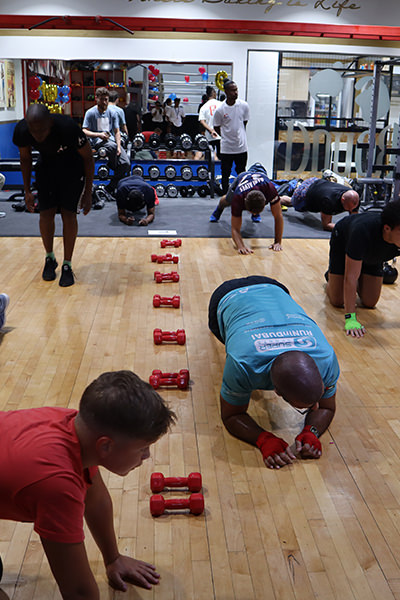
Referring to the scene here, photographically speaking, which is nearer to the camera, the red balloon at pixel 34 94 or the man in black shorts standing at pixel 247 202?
the man in black shorts standing at pixel 247 202

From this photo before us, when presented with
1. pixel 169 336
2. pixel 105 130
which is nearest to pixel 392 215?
pixel 169 336

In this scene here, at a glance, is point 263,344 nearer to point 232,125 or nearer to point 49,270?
point 49,270

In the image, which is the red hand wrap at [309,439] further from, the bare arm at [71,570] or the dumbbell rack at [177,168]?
the dumbbell rack at [177,168]

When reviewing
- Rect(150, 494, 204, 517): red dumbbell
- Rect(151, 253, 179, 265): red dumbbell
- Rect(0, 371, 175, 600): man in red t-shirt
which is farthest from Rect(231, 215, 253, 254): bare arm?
Rect(0, 371, 175, 600): man in red t-shirt

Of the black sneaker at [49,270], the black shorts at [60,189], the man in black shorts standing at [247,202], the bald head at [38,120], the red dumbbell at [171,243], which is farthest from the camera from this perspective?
the red dumbbell at [171,243]

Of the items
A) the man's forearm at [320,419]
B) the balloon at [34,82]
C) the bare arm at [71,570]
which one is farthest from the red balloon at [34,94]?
the bare arm at [71,570]

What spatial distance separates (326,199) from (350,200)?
40cm

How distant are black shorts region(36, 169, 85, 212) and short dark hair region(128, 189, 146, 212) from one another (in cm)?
203

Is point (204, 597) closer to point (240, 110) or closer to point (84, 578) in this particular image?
point (84, 578)

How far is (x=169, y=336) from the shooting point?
3.22 meters

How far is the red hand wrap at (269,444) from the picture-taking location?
213 cm

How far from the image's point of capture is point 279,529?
181 cm

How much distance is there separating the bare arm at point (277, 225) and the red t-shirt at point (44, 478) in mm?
4235

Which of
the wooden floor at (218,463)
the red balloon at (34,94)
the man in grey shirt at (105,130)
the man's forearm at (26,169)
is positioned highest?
the red balloon at (34,94)
